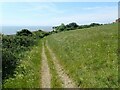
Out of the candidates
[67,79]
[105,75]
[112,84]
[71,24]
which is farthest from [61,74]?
[71,24]

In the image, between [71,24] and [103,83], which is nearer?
[103,83]

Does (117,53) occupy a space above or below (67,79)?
above

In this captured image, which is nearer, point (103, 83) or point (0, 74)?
point (103, 83)

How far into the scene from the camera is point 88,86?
16344 mm

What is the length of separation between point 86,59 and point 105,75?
627 centimetres

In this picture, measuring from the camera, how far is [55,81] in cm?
1972

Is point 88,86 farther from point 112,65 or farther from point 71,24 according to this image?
point 71,24

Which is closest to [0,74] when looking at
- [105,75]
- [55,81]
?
[55,81]

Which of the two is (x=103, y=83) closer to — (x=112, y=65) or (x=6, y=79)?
(x=112, y=65)

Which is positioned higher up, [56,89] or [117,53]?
[117,53]

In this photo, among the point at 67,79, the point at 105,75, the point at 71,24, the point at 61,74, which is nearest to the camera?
the point at 105,75

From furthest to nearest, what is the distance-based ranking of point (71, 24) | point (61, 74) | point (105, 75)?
point (71, 24) → point (61, 74) → point (105, 75)

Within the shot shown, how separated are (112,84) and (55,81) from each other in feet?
17.2

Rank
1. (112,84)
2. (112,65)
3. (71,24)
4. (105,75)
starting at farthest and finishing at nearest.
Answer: (71,24), (112,65), (105,75), (112,84)
